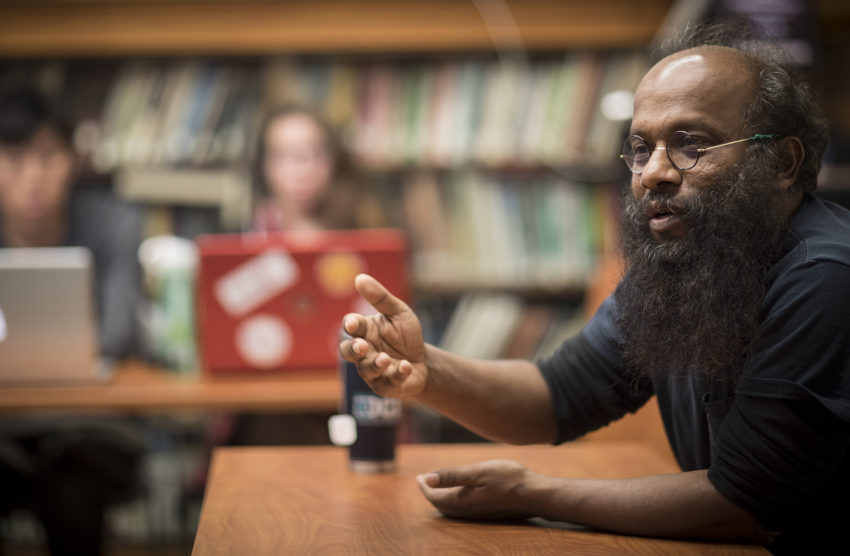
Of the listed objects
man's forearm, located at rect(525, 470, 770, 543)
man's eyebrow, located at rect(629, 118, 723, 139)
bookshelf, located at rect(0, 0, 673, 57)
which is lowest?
man's forearm, located at rect(525, 470, 770, 543)

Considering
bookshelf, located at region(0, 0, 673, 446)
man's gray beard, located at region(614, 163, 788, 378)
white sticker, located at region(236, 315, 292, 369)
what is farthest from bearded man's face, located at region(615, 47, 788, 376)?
bookshelf, located at region(0, 0, 673, 446)

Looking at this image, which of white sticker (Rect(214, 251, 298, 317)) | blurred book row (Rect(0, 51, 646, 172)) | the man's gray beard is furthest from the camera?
blurred book row (Rect(0, 51, 646, 172))

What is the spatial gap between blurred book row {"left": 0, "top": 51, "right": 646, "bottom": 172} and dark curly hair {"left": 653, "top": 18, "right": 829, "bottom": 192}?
89.6 inches

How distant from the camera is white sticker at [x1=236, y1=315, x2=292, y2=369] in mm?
2531

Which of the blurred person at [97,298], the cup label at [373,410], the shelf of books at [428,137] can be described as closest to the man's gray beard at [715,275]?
the cup label at [373,410]

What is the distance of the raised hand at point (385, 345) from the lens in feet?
4.13

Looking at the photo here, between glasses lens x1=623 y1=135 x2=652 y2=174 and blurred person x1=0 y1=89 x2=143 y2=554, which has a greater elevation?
glasses lens x1=623 y1=135 x2=652 y2=174

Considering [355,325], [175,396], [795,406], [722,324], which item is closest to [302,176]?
[175,396]

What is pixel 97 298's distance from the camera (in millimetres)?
3365

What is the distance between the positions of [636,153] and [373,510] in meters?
0.62

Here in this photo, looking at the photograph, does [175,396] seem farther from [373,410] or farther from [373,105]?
[373,105]

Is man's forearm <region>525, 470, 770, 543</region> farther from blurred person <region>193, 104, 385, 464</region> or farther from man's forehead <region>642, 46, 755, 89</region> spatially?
blurred person <region>193, 104, 385, 464</region>

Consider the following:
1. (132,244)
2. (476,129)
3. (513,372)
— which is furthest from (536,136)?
(513,372)

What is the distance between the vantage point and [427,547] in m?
1.14
